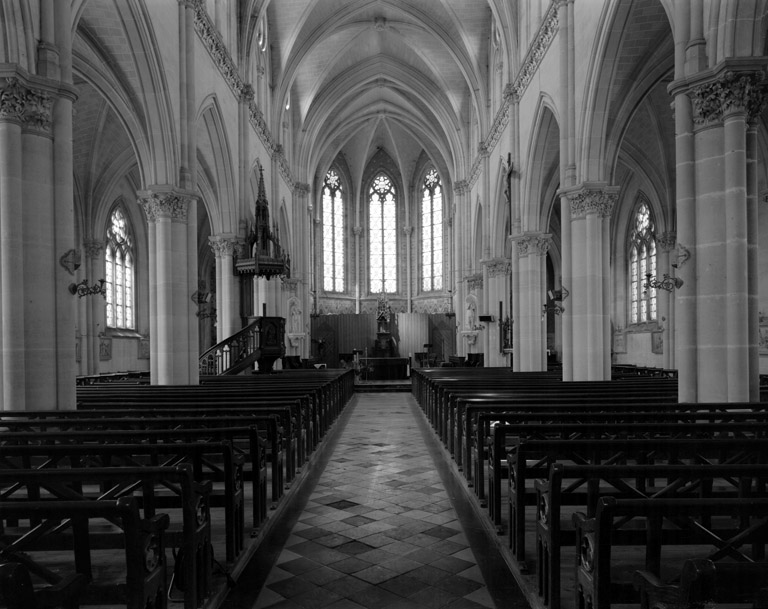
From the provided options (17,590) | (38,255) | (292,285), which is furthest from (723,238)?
(292,285)

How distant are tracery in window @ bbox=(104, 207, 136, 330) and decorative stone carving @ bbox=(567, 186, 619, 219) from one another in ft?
64.5

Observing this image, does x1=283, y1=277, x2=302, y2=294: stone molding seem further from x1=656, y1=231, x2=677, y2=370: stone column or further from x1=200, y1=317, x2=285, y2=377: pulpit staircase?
x1=656, y1=231, x2=677, y2=370: stone column

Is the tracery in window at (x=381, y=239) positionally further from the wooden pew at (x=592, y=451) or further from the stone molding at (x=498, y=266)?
the wooden pew at (x=592, y=451)

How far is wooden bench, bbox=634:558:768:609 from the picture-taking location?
2129 millimetres

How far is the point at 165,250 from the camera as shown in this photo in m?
14.7

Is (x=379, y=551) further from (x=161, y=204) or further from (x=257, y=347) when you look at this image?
(x=257, y=347)

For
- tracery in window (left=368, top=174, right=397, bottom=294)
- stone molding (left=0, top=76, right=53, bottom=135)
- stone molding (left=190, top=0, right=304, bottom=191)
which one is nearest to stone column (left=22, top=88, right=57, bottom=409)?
stone molding (left=0, top=76, right=53, bottom=135)

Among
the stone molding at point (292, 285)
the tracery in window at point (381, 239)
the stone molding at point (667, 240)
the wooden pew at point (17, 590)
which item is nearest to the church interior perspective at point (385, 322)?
the wooden pew at point (17, 590)

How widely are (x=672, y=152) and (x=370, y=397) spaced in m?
14.5

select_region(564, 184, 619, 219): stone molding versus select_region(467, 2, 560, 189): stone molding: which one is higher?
select_region(467, 2, 560, 189): stone molding

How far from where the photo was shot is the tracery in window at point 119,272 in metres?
26.0

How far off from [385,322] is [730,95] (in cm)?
3125

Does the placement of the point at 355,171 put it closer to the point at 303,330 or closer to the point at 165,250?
the point at 303,330

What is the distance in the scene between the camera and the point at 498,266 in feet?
89.6
